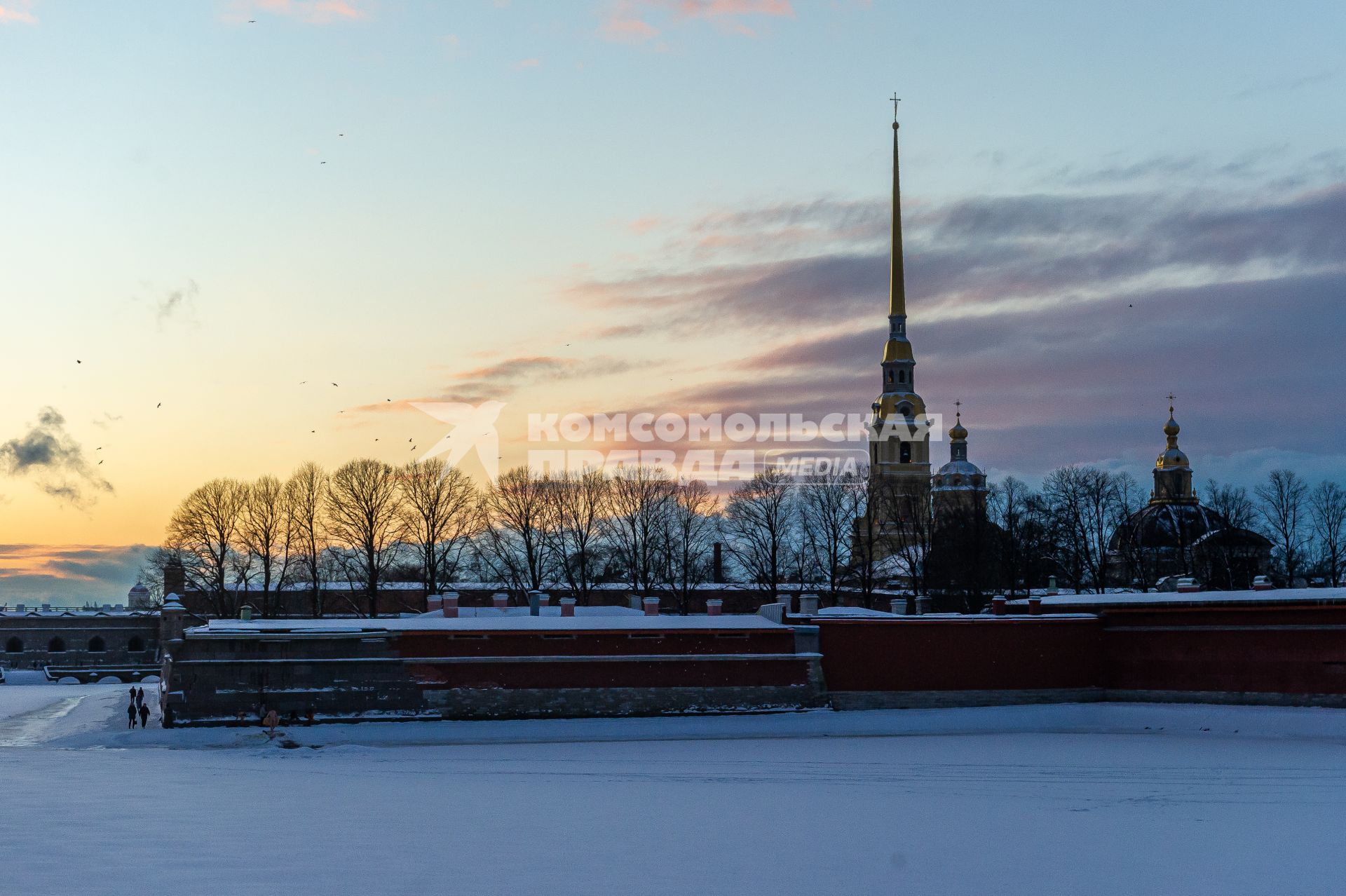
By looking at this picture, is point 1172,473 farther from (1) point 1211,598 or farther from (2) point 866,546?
(1) point 1211,598

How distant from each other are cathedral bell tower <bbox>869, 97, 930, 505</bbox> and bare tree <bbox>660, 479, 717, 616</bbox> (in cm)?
1391

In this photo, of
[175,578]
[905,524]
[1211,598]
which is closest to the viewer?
[1211,598]

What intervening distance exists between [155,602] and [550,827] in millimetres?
78740

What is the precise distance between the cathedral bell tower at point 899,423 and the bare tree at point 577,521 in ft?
66.4

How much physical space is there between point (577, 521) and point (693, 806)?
4957cm

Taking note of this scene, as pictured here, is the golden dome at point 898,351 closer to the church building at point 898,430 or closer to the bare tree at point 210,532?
the church building at point 898,430

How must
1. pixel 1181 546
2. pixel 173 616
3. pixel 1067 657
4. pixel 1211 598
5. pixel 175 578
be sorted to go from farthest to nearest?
pixel 175 578 → pixel 1181 546 → pixel 173 616 → pixel 1067 657 → pixel 1211 598

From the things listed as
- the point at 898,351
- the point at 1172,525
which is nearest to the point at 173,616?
the point at 898,351

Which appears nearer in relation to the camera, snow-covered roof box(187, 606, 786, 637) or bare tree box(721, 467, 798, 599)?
snow-covered roof box(187, 606, 786, 637)

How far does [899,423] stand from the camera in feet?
284

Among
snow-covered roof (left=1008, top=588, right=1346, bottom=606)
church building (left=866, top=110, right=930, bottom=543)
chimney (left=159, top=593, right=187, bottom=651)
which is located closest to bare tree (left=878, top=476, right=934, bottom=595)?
church building (left=866, top=110, right=930, bottom=543)

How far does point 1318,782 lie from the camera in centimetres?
2684

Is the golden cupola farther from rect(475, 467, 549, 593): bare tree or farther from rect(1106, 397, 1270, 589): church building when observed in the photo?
rect(475, 467, 549, 593): bare tree

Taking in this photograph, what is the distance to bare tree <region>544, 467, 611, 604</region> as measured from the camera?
71.4m
